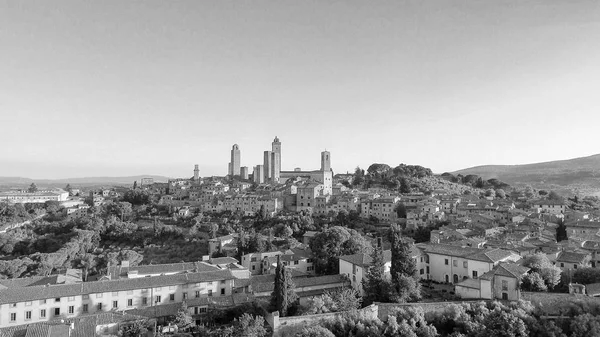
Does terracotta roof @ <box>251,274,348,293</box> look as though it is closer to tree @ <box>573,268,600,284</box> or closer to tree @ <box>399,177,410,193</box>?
tree @ <box>573,268,600,284</box>

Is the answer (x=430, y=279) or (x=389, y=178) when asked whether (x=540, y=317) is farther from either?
(x=389, y=178)

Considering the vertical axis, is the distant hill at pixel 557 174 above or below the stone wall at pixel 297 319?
above

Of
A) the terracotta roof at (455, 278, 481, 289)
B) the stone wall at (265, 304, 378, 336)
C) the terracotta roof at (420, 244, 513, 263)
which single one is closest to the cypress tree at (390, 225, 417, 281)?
the terracotta roof at (455, 278, 481, 289)

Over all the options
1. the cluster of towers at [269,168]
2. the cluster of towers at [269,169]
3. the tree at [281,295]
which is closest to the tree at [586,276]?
the tree at [281,295]

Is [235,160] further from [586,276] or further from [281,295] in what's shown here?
[586,276]

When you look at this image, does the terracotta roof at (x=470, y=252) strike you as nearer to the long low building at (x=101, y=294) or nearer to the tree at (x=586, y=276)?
the tree at (x=586, y=276)

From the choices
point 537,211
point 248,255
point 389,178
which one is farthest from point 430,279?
point 389,178
